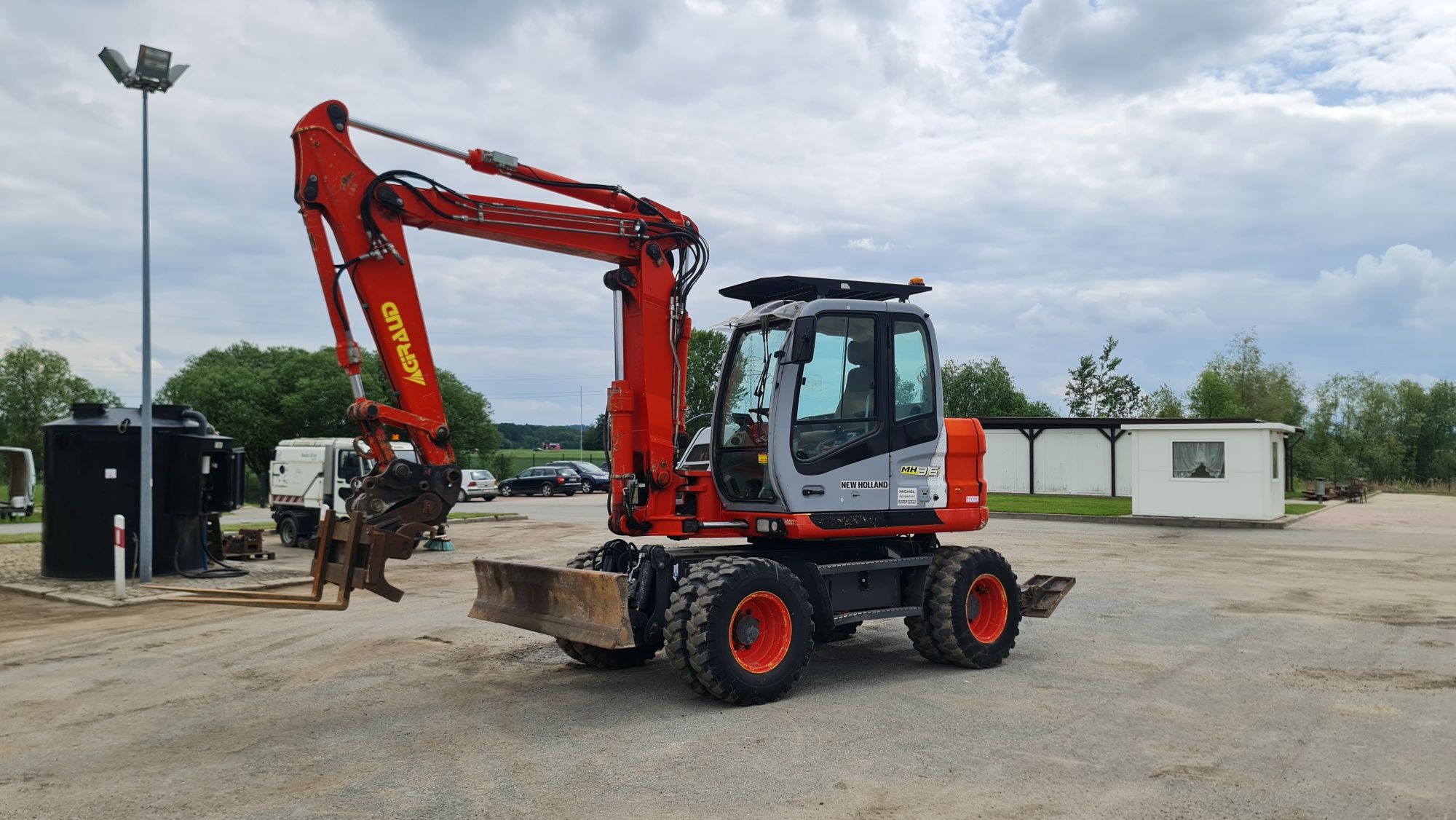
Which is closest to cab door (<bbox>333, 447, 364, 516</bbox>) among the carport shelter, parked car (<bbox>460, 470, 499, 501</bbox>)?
parked car (<bbox>460, 470, 499, 501</bbox>)

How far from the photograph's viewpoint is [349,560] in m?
6.95

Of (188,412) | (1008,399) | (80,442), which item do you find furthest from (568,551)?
(1008,399)

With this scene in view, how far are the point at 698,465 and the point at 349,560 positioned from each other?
9.59 ft

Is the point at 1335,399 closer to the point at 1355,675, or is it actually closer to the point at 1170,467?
the point at 1170,467

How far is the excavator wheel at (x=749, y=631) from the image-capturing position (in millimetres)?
7137

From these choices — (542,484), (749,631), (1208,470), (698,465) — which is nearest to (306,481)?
(698,465)

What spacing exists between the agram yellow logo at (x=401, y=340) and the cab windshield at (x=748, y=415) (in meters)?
2.44

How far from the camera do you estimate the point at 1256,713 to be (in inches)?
283

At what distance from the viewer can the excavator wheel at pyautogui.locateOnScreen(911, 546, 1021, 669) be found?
8.62m

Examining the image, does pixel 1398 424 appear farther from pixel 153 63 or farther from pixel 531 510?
pixel 153 63

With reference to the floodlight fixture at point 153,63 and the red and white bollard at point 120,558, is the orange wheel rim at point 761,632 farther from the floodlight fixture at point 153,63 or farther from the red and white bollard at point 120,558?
the floodlight fixture at point 153,63

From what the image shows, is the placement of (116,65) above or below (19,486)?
above

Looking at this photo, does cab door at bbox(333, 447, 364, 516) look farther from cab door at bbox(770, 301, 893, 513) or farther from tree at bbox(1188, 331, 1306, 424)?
tree at bbox(1188, 331, 1306, 424)

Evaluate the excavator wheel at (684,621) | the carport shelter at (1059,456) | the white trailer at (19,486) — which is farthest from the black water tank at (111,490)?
the carport shelter at (1059,456)
